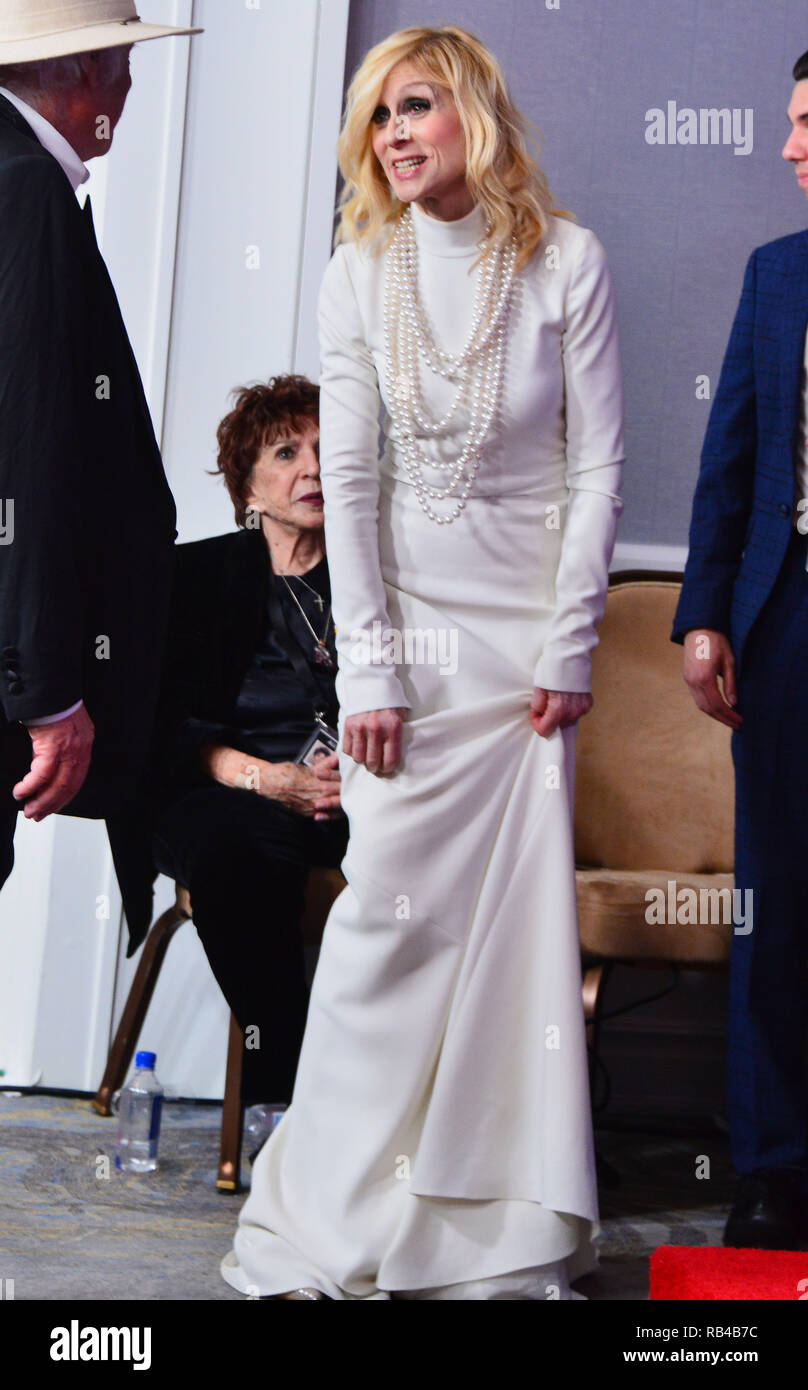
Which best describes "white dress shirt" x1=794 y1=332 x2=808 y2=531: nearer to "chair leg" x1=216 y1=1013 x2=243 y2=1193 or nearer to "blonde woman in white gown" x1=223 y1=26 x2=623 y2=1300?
"blonde woman in white gown" x1=223 y1=26 x2=623 y2=1300

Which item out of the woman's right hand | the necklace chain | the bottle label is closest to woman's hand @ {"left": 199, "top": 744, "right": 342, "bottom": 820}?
the woman's right hand

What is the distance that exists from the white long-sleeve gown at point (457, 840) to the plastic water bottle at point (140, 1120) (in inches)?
21.8

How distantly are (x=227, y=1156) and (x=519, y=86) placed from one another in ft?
7.53

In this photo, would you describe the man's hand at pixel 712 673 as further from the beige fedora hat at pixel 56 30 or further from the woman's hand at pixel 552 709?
the beige fedora hat at pixel 56 30

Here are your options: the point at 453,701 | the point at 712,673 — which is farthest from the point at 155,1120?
the point at 712,673

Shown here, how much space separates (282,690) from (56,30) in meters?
1.41

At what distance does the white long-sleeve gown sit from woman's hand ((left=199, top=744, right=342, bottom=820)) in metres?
0.48

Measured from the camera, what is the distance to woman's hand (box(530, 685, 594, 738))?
2100 mm

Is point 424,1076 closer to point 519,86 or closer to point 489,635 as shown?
point 489,635

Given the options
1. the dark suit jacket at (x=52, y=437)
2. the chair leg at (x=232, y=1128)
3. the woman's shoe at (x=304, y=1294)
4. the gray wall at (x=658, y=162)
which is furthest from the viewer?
the gray wall at (x=658, y=162)

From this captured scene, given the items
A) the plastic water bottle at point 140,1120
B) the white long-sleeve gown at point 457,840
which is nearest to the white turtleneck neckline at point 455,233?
the white long-sleeve gown at point 457,840

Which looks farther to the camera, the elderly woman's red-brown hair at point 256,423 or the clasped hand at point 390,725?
the elderly woman's red-brown hair at point 256,423

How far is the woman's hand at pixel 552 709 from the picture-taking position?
6.89 feet

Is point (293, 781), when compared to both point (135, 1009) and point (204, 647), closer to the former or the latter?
point (204, 647)
